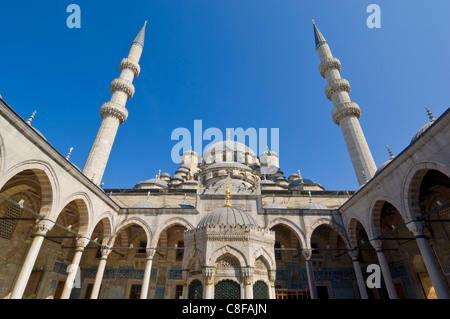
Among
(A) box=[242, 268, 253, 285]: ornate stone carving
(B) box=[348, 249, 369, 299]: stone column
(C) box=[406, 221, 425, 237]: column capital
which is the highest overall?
(C) box=[406, 221, 425, 237]: column capital

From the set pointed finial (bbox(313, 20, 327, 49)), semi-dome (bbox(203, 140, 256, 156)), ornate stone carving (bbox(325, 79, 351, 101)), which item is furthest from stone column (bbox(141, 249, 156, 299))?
pointed finial (bbox(313, 20, 327, 49))

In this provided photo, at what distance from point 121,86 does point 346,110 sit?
21.5m

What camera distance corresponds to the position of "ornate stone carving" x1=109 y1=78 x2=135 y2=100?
22781mm

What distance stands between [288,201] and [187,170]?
49.3 feet

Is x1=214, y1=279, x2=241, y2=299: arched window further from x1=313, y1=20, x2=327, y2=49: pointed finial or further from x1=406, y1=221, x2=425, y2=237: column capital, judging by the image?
x1=313, y1=20, x2=327, y2=49: pointed finial

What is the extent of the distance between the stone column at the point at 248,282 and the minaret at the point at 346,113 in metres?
A: 16.3

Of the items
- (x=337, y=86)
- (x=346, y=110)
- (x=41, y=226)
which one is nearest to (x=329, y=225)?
(x=346, y=110)

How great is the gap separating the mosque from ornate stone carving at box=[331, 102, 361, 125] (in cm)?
12

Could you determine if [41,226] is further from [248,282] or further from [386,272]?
[386,272]

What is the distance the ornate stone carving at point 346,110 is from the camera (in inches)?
863

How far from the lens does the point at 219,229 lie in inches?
250

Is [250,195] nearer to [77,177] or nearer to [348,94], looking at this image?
[77,177]
